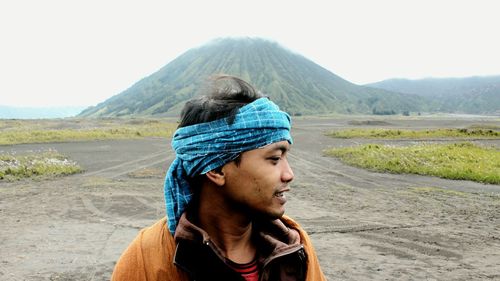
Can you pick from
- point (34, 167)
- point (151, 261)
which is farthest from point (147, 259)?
point (34, 167)

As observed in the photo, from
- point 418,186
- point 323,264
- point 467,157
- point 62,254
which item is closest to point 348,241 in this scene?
point 323,264

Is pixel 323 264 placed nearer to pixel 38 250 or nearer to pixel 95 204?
pixel 38 250

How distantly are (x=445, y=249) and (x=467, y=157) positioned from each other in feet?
41.3

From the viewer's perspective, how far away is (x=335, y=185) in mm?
13969

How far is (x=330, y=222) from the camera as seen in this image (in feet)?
30.7

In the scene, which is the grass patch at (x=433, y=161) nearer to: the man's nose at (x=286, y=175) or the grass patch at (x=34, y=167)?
the grass patch at (x=34, y=167)

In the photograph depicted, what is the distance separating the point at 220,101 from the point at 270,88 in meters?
155

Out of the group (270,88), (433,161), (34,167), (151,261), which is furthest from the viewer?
(270,88)

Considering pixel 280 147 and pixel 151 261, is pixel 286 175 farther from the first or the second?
pixel 151 261

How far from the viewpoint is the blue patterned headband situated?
5.24 feet

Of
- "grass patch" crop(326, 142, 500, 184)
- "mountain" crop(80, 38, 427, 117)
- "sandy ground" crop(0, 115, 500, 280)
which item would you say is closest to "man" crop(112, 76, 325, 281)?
"sandy ground" crop(0, 115, 500, 280)

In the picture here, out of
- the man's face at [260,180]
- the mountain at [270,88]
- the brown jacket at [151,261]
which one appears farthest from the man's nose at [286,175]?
the mountain at [270,88]

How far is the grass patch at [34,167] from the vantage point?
16.4 m

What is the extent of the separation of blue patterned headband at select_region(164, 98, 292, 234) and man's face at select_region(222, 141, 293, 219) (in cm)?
3
